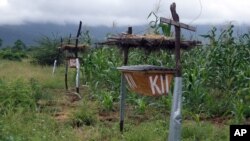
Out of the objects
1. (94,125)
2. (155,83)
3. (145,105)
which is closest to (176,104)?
(155,83)

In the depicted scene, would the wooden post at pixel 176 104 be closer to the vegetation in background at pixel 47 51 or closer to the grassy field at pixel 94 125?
the grassy field at pixel 94 125

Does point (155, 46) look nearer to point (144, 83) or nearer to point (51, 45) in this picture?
point (144, 83)

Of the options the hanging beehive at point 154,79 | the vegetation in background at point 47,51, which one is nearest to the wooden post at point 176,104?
the hanging beehive at point 154,79

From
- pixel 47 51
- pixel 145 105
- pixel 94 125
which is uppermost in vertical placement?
pixel 47 51

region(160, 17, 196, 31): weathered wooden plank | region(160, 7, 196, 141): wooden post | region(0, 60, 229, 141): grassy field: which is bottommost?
region(0, 60, 229, 141): grassy field

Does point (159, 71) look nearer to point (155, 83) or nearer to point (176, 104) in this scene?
point (155, 83)

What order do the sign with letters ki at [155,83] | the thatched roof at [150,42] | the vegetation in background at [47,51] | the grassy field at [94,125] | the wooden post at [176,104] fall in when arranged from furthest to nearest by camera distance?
1. the vegetation in background at [47,51]
2. the grassy field at [94,125]
3. the thatched roof at [150,42]
4. the sign with letters ki at [155,83]
5. the wooden post at [176,104]

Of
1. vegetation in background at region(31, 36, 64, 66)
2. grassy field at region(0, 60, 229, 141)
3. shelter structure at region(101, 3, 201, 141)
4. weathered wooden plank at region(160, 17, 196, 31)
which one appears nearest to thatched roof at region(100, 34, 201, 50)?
shelter structure at region(101, 3, 201, 141)

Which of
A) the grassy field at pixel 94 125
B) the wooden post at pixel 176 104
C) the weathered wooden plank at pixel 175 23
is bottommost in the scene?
the grassy field at pixel 94 125

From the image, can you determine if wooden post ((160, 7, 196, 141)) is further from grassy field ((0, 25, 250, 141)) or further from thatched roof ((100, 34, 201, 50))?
grassy field ((0, 25, 250, 141))

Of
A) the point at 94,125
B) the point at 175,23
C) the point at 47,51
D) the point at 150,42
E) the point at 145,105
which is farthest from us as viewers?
the point at 47,51

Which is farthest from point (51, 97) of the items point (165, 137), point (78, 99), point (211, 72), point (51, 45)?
point (51, 45)

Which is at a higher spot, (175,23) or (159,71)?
(175,23)

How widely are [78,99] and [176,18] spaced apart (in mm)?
5226
